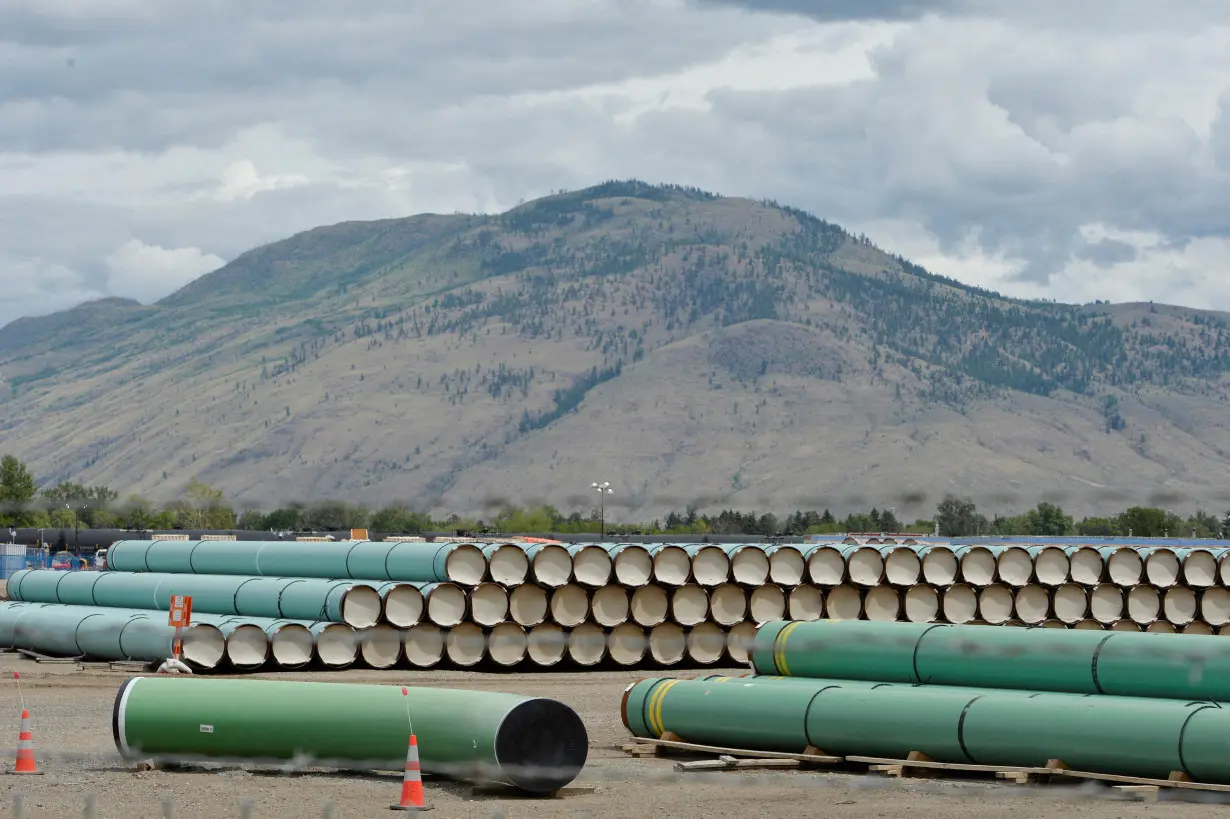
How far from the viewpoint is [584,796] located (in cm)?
1556

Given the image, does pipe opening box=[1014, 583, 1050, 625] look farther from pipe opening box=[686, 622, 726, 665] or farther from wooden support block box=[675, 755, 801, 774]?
wooden support block box=[675, 755, 801, 774]

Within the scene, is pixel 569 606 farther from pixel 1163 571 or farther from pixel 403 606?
pixel 1163 571

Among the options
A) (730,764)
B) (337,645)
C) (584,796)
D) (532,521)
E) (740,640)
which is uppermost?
(532,521)

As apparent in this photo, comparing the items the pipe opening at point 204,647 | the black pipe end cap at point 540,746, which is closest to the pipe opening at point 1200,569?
the black pipe end cap at point 540,746

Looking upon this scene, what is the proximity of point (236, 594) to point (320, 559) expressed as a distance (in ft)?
5.64

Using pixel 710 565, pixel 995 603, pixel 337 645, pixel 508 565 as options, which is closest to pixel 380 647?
pixel 337 645

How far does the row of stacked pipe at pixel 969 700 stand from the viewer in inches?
592

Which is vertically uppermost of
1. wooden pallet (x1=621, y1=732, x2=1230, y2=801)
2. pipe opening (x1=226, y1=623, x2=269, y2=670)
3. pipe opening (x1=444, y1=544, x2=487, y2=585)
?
pipe opening (x1=444, y1=544, x2=487, y2=585)

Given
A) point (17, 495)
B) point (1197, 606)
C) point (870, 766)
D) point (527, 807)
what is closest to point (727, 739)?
point (870, 766)

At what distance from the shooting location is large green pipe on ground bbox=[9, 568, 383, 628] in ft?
90.8

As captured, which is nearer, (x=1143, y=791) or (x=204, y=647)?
(x=1143, y=791)

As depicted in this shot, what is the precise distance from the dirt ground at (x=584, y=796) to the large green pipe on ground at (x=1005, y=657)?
1599 millimetres

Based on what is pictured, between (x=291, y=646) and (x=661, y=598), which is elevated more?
(x=661, y=598)

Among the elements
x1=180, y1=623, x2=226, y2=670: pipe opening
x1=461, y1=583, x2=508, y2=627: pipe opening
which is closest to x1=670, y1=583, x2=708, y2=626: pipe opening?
x1=461, y1=583, x2=508, y2=627: pipe opening
